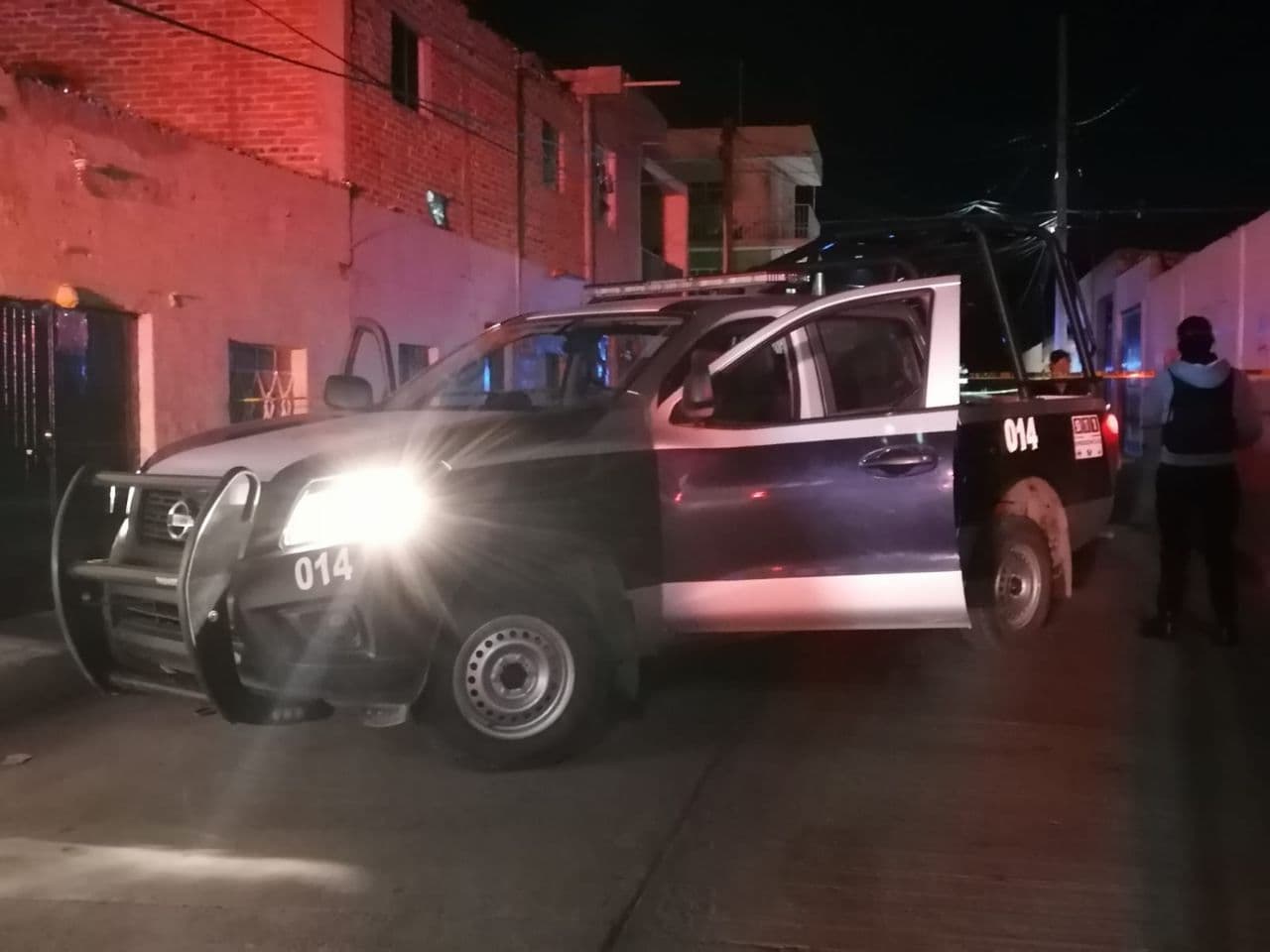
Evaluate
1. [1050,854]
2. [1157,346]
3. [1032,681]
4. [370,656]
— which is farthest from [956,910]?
[1157,346]

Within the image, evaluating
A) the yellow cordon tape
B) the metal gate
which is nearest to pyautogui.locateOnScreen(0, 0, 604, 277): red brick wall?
the metal gate

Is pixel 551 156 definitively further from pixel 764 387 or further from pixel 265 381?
pixel 764 387

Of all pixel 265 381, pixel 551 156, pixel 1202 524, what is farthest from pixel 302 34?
pixel 1202 524

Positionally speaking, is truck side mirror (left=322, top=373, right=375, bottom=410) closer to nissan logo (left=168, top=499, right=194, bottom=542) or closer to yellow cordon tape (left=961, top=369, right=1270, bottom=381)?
nissan logo (left=168, top=499, right=194, bottom=542)

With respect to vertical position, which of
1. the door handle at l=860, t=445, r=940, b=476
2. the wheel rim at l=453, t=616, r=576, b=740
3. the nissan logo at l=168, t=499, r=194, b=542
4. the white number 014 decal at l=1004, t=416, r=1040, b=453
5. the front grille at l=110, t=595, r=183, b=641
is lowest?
the wheel rim at l=453, t=616, r=576, b=740

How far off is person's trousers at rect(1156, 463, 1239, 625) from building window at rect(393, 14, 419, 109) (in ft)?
32.2

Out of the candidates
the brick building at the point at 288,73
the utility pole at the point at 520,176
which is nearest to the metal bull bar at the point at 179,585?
the brick building at the point at 288,73

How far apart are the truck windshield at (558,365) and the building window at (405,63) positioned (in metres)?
8.19

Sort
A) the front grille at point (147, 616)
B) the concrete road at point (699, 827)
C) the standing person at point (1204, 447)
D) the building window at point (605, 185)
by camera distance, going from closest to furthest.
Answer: the concrete road at point (699, 827) < the front grille at point (147, 616) < the standing person at point (1204, 447) < the building window at point (605, 185)

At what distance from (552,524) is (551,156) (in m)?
14.9

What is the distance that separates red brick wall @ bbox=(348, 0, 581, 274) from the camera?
45.1ft

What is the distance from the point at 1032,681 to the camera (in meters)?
6.98

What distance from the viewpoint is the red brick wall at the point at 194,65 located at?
13234 mm

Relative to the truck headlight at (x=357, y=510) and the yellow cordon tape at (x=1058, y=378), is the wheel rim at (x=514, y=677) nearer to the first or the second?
the truck headlight at (x=357, y=510)
